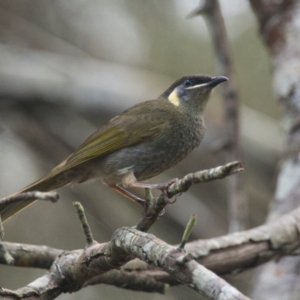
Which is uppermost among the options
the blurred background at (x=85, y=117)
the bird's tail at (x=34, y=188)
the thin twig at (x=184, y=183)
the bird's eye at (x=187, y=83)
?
the blurred background at (x=85, y=117)

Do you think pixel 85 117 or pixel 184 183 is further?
pixel 85 117

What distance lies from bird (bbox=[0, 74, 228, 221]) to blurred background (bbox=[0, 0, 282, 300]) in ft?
5.56

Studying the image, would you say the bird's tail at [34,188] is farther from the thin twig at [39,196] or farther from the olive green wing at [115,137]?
the thin twig at [39,196]

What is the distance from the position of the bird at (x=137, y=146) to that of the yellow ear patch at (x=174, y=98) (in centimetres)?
1

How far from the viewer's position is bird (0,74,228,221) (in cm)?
467

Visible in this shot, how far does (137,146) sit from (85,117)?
2.98 meters

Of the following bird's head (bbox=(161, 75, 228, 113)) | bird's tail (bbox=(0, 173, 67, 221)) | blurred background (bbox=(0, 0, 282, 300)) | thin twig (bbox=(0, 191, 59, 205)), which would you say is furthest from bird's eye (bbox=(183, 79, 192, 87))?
thin twig (bbox=(0, 191, 59, 205))

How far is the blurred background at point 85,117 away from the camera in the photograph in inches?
291

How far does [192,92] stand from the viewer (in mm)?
5086

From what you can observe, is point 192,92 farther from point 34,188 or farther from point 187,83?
point 34,188

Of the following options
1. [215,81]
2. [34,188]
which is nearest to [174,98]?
[215,81]

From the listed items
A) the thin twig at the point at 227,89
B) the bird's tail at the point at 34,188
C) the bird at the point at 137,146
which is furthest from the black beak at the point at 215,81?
the bird's tail at the point at 34,188

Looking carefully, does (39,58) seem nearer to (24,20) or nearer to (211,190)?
(24,20)

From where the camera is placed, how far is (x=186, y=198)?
712cm
